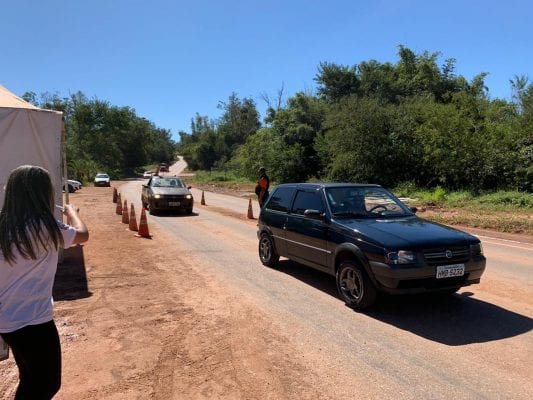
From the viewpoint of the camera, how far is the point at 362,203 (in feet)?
24.7

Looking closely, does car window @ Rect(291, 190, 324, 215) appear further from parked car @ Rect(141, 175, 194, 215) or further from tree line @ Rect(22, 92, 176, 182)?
tree line @ Rect(22, 92, 176, 182)

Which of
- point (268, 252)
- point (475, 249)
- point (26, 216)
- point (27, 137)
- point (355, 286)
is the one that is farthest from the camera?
point (268, 252)

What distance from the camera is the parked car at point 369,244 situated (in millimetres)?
5851

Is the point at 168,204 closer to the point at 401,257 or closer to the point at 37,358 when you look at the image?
the point at 401,257

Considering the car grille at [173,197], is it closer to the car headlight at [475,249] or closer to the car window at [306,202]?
the car window at [306,202]

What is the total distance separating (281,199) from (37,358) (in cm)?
650

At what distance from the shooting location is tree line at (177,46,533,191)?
26.1 metres

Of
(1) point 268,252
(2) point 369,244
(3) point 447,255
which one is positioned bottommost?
(1) point 268,252

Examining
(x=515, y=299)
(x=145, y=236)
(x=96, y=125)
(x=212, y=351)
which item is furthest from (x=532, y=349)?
(x=96, y=125)

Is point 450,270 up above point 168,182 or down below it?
below

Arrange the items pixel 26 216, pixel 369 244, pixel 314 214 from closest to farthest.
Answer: pixel 26 216 < pixel 369 244 < pixel 314 214

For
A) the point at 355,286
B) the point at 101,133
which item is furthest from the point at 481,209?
the point at 101,133

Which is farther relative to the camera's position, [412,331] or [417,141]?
[417,141]

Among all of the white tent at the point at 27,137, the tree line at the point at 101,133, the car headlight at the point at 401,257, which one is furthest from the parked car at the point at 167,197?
the tree line at the point at 101,133
